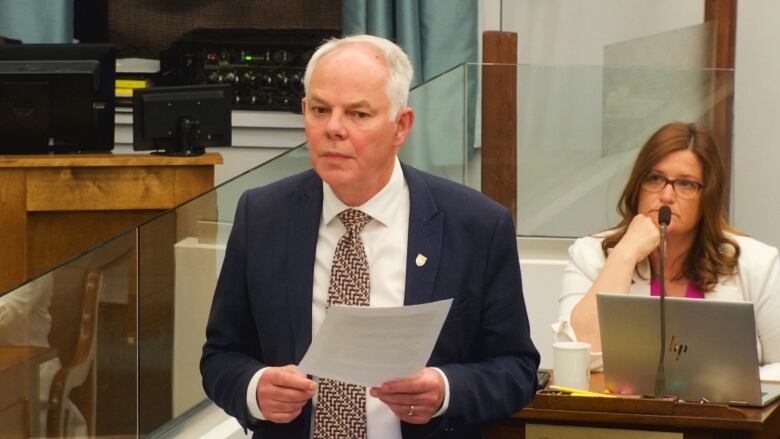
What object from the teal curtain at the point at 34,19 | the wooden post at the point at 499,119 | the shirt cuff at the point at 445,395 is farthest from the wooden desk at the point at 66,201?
the shirt cuff at the point at 445,395

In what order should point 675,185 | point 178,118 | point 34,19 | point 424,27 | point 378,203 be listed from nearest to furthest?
point 378,203 < point 675,185 < point 178,118 < point 34,19 < point 424,27

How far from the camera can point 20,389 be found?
8.91ft

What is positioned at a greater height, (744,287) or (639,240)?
(639,240)

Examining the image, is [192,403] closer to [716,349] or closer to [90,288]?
[90,288]

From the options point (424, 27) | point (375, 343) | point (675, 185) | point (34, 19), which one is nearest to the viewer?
point (375, 343)

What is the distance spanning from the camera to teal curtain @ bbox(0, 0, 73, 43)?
567 cm

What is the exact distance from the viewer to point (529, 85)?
4922 millimetres

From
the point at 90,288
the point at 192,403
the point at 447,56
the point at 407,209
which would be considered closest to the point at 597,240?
the point at 192,403

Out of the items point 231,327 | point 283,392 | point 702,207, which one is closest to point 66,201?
point 702,207

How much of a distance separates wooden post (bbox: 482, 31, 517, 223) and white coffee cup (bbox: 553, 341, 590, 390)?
2.05 meters

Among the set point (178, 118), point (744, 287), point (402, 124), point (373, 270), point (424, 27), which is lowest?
point (744, 287)

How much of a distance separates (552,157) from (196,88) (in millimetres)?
1329

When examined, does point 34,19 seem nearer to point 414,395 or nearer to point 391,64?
point 391,64

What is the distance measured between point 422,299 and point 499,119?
3032 mm
